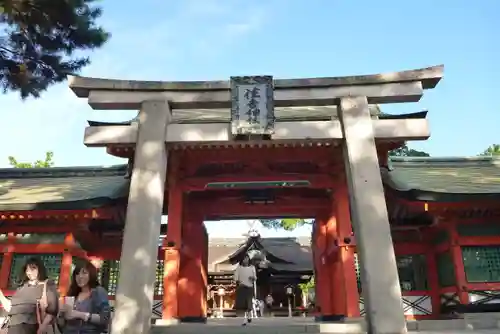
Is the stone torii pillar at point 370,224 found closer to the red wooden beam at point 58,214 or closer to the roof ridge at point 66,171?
the red wooden beam at point 58,214

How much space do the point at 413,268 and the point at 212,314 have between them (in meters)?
12.7

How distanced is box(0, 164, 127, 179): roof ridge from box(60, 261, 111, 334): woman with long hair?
10.5 metres

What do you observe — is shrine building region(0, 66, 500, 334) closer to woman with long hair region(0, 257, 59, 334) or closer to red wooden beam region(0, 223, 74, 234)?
red wooden beam region(0, 223, 74, 234)

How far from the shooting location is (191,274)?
12.2m

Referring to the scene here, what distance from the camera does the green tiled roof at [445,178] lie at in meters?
9.63

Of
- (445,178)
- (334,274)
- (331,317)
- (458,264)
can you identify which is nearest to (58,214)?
(334,274)

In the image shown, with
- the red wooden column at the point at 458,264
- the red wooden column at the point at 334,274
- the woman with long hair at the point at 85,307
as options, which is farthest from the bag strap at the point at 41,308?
the red wooden column at the point at 458,264

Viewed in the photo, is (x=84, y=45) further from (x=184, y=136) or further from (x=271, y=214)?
(x=271, y=214)

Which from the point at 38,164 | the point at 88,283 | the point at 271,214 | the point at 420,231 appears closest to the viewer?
the point at 88,283

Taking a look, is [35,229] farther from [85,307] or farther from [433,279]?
[433,279]

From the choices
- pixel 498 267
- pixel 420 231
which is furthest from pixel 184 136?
pixel 498 267

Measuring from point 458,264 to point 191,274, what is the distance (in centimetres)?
728

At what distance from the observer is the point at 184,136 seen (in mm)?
7500

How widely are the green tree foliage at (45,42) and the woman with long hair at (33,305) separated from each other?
6.61 meters
